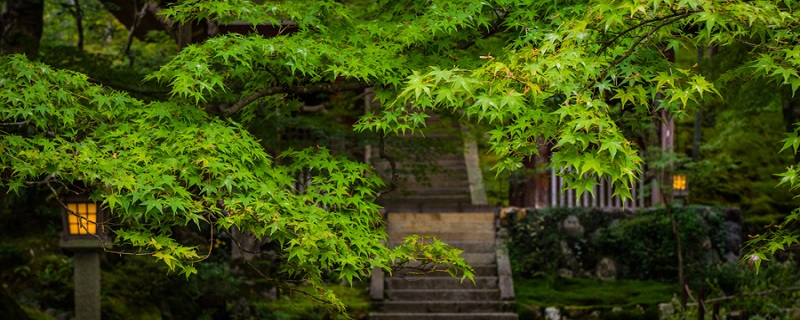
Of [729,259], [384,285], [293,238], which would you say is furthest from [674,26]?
[729,259]

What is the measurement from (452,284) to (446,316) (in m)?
1.08

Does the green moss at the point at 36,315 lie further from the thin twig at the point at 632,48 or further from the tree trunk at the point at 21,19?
the thin twig at the point at 632,48

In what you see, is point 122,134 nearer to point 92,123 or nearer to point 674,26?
point 92,123

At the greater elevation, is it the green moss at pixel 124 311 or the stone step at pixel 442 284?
the stone step at pixel 442 284

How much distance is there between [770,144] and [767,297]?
6.44 metres

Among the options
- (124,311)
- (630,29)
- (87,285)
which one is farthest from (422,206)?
(630,29)

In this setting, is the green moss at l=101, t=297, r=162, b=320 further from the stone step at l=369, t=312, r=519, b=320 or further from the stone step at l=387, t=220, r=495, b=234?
the stone step at l=387, t=220, r=495, b=234

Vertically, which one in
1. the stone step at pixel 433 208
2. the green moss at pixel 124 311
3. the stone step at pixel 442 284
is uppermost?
the stone step at pixel 433 208

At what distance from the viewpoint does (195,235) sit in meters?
15.3

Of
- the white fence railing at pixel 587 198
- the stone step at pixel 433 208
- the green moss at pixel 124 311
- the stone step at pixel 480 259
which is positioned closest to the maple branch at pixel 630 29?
the green moss at pixel 124 311

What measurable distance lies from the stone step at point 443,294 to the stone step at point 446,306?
0.23 metres

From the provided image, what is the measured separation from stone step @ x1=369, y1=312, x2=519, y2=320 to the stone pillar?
526 cm

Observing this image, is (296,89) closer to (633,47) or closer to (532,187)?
(633,47)

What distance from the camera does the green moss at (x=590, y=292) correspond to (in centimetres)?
1541
